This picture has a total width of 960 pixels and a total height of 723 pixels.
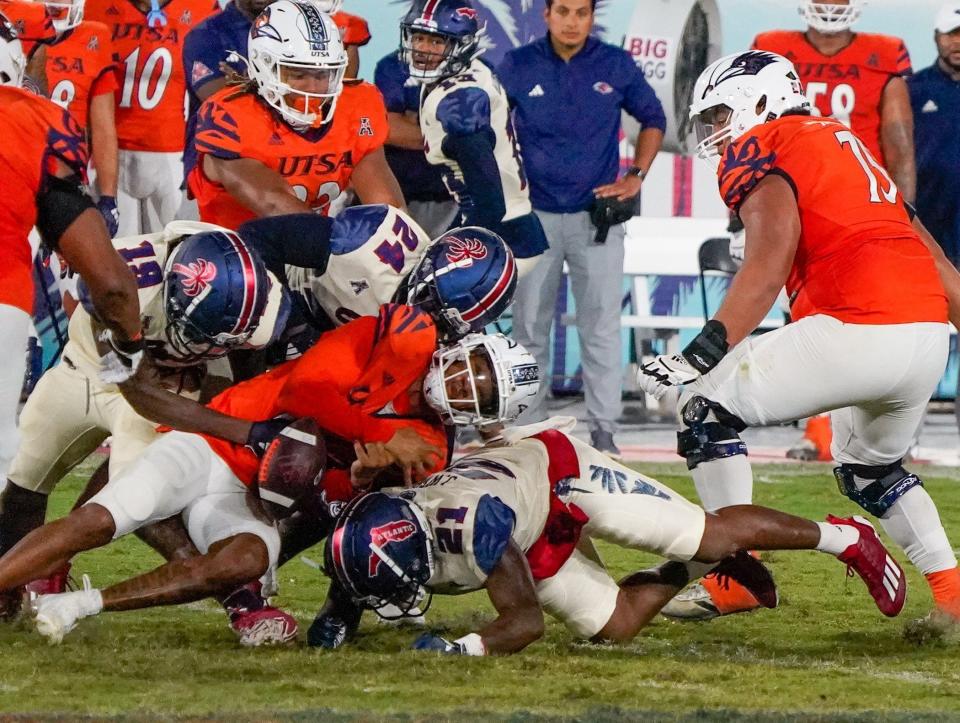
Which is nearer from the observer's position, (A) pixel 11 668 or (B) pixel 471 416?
(A) pixel 11 668

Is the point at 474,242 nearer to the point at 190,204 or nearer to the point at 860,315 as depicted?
the point at 860,315

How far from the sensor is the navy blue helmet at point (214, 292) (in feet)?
14.2

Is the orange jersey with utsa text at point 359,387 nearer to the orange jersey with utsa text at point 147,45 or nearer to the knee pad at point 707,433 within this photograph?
the knee pad at point 707,433

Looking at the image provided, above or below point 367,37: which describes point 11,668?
below

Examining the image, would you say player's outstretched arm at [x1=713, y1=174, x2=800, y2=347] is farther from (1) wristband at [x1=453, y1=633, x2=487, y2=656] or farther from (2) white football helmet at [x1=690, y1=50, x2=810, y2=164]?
(1) wristband at [x1=453, y1=633, x2=487, y2=656]

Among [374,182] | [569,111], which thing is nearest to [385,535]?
[374,182]

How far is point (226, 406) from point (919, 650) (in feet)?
6.29

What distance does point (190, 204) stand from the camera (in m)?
7.79

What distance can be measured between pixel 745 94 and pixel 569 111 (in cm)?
302

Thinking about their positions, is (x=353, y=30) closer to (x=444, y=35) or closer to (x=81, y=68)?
(x=444, y=35)

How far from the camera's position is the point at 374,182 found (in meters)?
5.67

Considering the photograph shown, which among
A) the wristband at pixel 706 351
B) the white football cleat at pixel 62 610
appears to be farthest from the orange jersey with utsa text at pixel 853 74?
the white football cleat at pixel 62 610

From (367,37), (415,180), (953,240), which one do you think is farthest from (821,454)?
(367,37)

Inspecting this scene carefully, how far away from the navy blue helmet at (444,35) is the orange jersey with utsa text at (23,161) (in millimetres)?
2687
